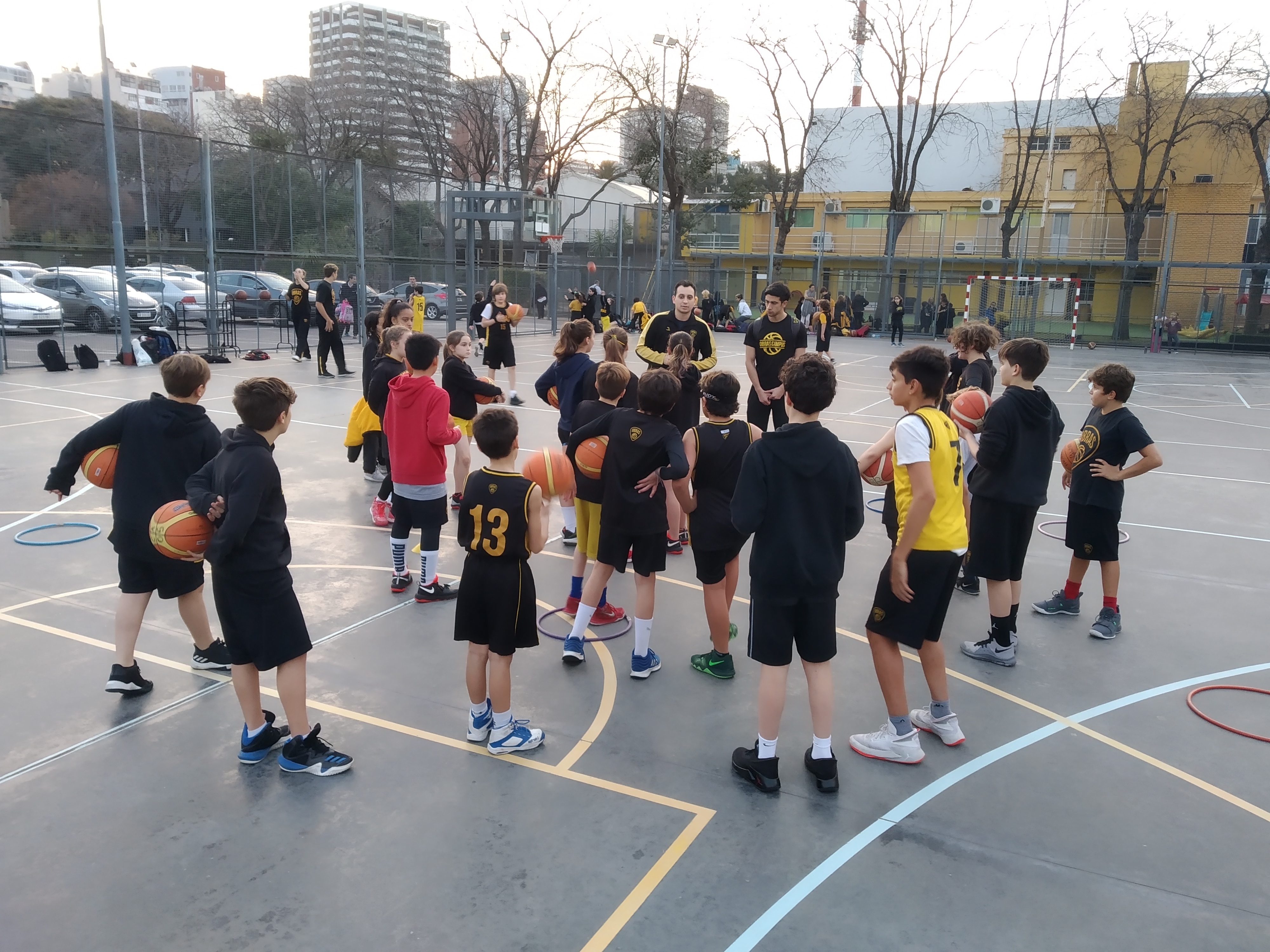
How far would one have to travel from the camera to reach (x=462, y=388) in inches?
273

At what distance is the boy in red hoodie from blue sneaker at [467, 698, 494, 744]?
1838 millimetres

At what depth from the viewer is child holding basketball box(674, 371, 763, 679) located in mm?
4664

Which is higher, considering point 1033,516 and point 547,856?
point 1033,516

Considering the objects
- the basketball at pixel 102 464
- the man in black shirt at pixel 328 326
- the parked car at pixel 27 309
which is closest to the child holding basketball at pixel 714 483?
the basketball at pixel 102 464

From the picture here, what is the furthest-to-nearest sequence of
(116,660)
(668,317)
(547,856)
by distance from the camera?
(668,317), (116,660), (547,856)

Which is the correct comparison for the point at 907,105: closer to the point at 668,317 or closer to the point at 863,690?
the point at 668,317

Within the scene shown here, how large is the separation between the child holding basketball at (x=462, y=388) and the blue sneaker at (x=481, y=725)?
2738 mm

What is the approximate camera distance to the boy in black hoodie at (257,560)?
11.9ft

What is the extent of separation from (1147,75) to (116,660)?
145 ft

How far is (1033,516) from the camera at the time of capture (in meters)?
5.20

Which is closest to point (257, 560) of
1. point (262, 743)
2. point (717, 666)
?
point (262, 743)

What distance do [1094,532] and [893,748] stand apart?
2.45 m

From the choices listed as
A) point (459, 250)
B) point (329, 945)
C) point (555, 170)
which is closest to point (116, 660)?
point (329, 945)

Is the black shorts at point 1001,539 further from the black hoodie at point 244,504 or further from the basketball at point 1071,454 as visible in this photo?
the black hoodie at point 244,504
